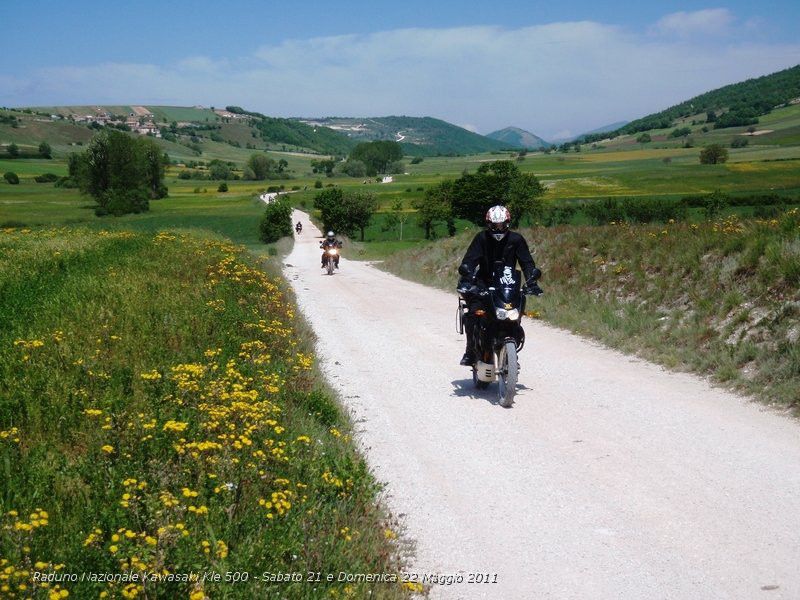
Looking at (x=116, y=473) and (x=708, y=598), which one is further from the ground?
(x=116, y=473)

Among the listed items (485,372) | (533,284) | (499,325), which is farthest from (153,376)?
(533,284)

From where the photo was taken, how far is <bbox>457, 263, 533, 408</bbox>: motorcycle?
8.74 metres

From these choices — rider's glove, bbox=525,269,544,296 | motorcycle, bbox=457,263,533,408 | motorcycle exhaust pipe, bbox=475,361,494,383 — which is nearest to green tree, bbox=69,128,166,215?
motorcycle, bbox=457,263,533,408

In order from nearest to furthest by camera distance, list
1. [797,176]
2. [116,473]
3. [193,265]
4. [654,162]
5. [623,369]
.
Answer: [116,473], [623,369], [193,265], [797,176], [654,162]

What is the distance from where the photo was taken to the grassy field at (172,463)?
3.56 meters

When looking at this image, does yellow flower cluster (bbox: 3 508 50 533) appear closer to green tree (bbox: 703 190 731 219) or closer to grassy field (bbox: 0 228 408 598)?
grassy field (bbox: 0 228 408 598)

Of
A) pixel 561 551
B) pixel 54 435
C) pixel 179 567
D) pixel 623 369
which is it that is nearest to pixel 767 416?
pixel 623 369

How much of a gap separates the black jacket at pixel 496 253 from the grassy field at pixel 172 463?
271 centimetres

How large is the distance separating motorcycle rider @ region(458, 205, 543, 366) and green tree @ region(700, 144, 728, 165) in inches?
4398

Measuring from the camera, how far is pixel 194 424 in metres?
5.59

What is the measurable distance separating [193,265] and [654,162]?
4972 inches

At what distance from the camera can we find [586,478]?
19.7ft

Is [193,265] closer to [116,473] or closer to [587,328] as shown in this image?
[587,328]

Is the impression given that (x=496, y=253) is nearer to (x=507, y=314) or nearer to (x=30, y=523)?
(x=507, y=314)
